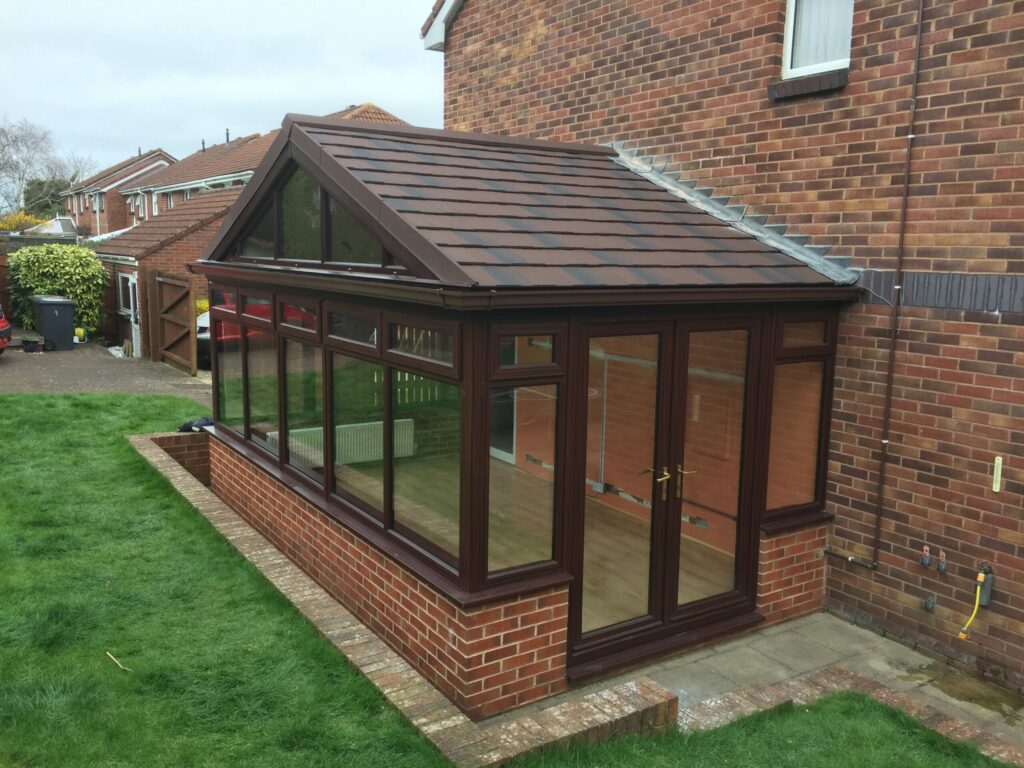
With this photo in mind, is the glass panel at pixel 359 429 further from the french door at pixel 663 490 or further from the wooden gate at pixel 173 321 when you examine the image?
the wooden gate at pixel 173 321

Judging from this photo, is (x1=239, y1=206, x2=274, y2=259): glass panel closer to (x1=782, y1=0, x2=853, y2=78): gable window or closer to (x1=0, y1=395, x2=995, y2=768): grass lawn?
(x1=0, y1=395, x2=995, y2=768): grass lawn

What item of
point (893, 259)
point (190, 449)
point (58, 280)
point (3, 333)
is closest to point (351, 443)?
point (893, 259)

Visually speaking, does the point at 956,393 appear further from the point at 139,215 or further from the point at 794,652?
the point at 139,215

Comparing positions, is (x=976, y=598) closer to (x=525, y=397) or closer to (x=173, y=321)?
(x=525, y=397)

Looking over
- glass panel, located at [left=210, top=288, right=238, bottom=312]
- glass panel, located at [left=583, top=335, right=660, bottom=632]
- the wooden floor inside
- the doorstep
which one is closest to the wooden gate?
glass panel, located at [left=210, top=288, right=238, bottom=312]

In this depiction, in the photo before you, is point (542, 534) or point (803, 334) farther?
point (803, 334)

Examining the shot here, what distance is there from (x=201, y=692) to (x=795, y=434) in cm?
439

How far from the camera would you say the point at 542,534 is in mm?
5031

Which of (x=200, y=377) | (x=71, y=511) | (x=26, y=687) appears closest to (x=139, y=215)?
(x=200, y=377)

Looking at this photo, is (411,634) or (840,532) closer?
(411,634)

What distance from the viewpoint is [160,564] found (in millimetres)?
6523

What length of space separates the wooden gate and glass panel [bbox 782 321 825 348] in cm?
Answer: 1350

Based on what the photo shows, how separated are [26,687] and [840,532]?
5430 mm

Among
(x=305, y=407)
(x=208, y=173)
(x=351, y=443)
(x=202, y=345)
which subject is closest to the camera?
(x=351, y=443)
